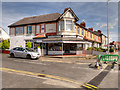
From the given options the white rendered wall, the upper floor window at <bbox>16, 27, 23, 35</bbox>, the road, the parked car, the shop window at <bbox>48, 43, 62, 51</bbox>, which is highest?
the upper floor window at <bbox>16, 27, 23, 35</bbox>

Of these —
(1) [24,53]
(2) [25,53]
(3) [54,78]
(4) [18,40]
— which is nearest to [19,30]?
(4) [18,40]

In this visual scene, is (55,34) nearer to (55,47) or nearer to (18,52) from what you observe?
(55,47)

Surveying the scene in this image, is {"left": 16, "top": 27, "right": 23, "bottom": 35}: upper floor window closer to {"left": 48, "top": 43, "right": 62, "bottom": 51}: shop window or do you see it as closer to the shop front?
the shop front

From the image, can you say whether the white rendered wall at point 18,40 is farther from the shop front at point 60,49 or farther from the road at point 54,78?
the road at point 54,78

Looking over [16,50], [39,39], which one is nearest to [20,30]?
[39,39]

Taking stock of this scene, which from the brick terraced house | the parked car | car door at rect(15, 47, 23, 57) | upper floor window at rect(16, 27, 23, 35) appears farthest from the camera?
upper floor window at rect(16, 27, 23, 35)

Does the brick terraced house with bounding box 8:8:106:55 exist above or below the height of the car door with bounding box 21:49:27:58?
above

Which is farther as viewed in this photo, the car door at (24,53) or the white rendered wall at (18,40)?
the white rendered wall at (18,40)

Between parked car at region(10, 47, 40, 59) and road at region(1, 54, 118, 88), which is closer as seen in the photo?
road at region(1, 54, 118, 88)

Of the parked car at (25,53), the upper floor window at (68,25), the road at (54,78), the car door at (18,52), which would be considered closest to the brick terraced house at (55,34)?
the upper floor window at (68,25)

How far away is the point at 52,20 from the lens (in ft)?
69.6

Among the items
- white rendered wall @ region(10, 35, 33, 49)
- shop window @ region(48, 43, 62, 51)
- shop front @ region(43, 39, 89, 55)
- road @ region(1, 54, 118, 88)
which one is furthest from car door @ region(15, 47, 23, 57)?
white rendered wall @ region(10, 35, 33, 49)

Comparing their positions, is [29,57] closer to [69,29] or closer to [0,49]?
[69,29]

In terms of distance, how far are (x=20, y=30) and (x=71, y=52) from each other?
14.3 m
